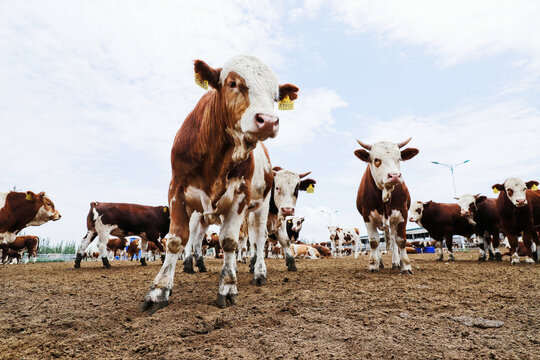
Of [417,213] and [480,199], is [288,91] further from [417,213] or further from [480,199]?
[480,199]

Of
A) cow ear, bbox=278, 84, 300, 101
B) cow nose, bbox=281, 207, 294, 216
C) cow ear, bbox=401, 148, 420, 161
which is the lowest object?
cow nose, bbox=281, 207, 294, 216

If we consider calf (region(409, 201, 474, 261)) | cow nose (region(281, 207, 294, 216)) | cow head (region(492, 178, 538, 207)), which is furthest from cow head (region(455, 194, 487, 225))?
cow nose (region(281, 207, 294, 216))

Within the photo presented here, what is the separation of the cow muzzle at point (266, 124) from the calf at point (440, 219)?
13.1 metres

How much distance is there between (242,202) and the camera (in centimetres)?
407

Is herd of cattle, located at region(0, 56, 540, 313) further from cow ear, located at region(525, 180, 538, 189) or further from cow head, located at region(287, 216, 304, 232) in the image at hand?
cow head, located at region(287, 216, 304, 232)

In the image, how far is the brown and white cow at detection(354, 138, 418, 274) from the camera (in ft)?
21.5

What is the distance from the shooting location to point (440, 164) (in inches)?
1463

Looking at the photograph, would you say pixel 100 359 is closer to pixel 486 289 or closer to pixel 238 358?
pixel 238 358

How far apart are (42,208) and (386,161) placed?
12.7 metres

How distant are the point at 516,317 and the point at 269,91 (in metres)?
3.41

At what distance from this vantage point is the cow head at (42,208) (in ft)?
39.4

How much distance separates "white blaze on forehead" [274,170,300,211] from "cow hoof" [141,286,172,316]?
398 cm

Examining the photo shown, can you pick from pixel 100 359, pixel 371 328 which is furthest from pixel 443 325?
pixel 100 359

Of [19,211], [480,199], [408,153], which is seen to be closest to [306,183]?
[408,153]
